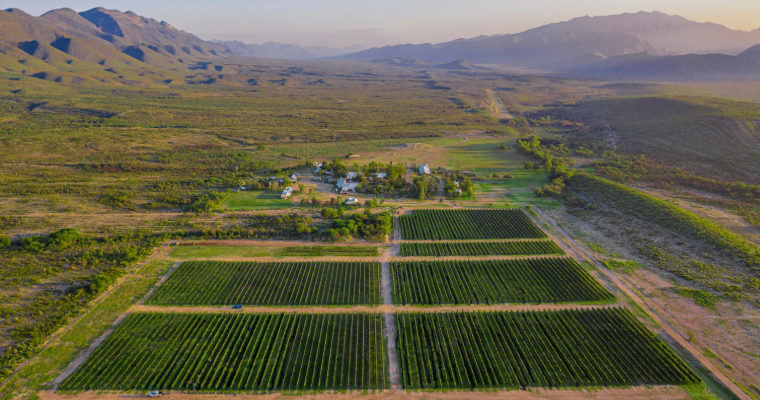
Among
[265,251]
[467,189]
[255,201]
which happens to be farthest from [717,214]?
[255,201]

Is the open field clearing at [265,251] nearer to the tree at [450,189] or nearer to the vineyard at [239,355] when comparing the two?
the vineyard at [239,355]

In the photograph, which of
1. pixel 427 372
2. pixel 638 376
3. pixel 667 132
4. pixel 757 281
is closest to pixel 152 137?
pixel 427 372

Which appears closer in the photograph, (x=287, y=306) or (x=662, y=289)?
(x=287, y=306)

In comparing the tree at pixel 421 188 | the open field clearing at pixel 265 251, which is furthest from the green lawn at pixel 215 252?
the tree at pixel 421 188

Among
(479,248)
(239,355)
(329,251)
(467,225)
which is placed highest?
(467,225)

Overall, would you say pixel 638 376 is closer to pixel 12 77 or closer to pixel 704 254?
pixel 704 254

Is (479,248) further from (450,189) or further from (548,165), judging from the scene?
(548,165)
